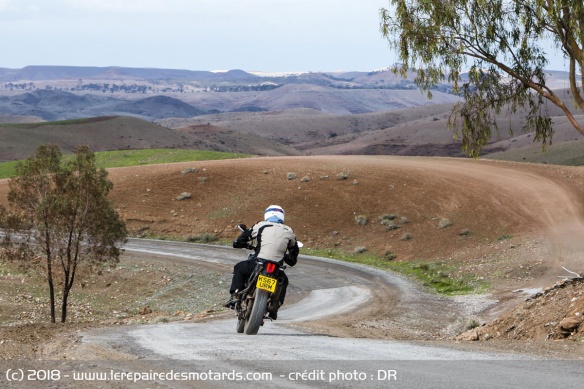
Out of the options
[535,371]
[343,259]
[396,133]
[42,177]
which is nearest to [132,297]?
[42,177]

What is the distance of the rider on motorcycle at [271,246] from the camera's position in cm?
1384

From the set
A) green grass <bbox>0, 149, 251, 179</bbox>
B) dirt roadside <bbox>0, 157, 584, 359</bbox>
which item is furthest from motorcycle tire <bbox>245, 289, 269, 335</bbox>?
green grass <bbox>0, 149, 251, 179</bbox>

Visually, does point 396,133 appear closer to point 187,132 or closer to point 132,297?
point 187,132

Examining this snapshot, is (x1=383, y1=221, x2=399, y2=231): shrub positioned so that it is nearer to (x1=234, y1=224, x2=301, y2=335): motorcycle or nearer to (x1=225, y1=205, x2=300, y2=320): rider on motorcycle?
(x1=225, y1=205, x2=300, y2=320): rider on motorcycle

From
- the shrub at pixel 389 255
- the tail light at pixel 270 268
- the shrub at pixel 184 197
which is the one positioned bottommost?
the shrub at pixel 389 255

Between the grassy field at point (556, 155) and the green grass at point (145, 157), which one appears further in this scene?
the grassy field at point (556, 155)

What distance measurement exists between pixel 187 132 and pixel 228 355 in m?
152

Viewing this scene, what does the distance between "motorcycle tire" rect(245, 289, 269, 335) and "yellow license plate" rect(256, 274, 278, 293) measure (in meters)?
0.11

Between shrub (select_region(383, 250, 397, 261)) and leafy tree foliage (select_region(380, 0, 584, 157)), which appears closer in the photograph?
leafy tree foliage (select_region(380, 0, 584, 157))

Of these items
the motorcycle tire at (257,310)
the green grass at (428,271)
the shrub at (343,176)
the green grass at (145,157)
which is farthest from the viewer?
the green grass at (145,157)

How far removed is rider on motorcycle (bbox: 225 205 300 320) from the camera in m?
13.8

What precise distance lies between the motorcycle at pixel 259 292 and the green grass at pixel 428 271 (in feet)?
50.0

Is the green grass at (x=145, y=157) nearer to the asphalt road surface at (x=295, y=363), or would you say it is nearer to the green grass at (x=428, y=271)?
the green grass at (x=428, y=271)

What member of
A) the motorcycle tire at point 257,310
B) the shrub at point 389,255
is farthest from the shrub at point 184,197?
the motorcycle tire at point 257,310
